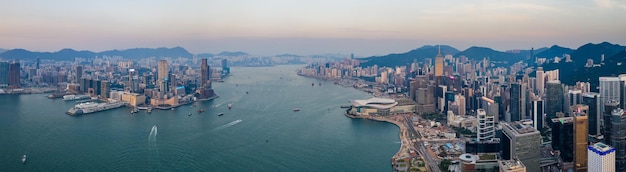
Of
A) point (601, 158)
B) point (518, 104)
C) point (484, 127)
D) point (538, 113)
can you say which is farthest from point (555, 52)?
point (601, 158)

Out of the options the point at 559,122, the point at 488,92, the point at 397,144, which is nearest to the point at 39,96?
the point at 397,144

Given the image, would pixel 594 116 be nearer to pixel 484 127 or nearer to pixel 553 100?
pixel 484 127

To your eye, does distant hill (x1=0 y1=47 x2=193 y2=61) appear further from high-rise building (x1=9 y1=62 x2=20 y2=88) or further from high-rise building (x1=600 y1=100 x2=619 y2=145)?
high-rise building (x1=600 y1=100 x2=619 y2=145)

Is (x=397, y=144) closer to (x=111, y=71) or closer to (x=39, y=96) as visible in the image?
(x=39, y=96)

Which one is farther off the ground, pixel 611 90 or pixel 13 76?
pixel 13 76

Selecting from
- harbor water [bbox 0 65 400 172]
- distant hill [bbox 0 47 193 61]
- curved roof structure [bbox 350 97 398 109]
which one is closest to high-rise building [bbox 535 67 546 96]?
curved roof structure [bbox 350 97 398 109]

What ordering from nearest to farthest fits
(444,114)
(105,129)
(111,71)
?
(105,129) < (444,114) < (111,71)

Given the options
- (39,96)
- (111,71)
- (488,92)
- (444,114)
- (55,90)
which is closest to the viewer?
(444,114)
